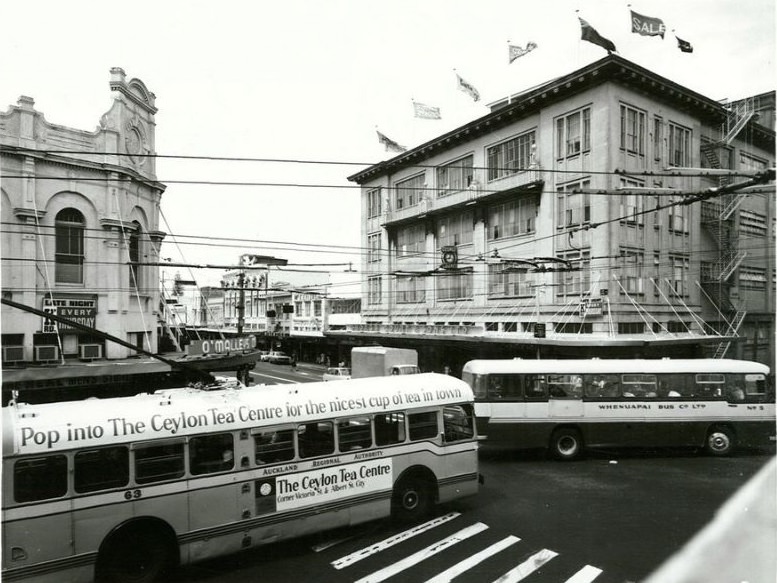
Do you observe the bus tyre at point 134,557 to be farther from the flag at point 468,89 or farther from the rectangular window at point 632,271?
the flag at point 468,89

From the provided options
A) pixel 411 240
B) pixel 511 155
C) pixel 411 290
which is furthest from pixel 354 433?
pixel 411 240

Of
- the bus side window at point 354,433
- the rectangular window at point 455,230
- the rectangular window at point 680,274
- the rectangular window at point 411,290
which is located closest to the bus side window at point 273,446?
the bus side window at point 354,433

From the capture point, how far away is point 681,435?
46.6ft

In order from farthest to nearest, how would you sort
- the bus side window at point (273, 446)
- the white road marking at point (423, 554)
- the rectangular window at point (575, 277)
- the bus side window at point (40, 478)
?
the rectangular window at point (575, 277), the bus side window at point (273, 446), the white road marking at point (423, 554), the bus side window at point (40, 478)

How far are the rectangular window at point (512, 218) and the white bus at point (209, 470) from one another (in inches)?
750

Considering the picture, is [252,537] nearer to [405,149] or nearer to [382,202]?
[405,149]

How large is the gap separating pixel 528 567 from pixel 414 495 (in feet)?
8.45

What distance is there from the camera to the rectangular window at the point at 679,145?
24.3 meters

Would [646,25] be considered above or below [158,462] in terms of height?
above

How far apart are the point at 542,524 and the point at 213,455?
5.99m

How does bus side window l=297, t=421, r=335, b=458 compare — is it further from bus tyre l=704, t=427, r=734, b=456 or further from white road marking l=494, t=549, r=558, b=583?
bus tyre l=704, t=427, r=734, b=456

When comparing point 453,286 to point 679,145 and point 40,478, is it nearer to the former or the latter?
point 679,145

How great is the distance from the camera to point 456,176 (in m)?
32.3

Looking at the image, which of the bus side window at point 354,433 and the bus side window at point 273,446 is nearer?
the bus side window at point 273,446
